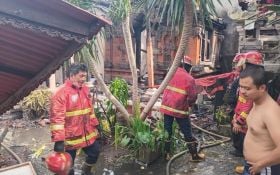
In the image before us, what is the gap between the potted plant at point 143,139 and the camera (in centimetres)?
595

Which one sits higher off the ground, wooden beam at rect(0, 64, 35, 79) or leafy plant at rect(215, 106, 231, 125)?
wooden beam at rect(0, 64, 35, 79)

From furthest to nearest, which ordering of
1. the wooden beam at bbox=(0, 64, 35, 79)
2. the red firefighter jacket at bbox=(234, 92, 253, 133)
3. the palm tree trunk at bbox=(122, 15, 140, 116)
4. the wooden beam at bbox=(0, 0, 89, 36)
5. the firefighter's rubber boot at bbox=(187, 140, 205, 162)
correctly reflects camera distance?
1. the palm tree trunk at bbox=(122, 15, 140, 116)
2. the firefighter's rubber boot at bbox=(187, 140, 205, 162)
3. the red firefighter jacket at bbox=(234, 92, 253, 133)
4. the wooden beam at bbox=(0, 64, 35, 79)
5. the wooden beam at bbox=(0, 0, 89, 36)

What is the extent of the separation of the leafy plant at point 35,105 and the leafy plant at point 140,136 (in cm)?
368

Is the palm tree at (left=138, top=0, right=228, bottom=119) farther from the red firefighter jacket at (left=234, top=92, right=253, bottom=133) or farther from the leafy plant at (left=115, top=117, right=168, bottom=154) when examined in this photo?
the red firefighter jacket at (left=234, top=92, right=253, bottom=133)

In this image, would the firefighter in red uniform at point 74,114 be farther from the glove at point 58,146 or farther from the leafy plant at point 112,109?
the leafy plant at point 112,109

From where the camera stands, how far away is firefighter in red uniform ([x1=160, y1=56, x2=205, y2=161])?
5887mm

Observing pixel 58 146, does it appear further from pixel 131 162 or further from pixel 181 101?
pixel 181 101

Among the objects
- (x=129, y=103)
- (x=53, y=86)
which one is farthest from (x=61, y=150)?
(x=53, y=86)

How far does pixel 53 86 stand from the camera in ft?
35.4

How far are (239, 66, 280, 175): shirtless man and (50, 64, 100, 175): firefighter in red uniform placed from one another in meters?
2.33

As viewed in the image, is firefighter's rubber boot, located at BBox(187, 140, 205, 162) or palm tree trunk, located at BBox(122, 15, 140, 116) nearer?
firefighter's rubber boot, located at BBox(187, 140, 205, 162)

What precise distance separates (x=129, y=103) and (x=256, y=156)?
5.04m

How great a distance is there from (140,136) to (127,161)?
1.94 ft

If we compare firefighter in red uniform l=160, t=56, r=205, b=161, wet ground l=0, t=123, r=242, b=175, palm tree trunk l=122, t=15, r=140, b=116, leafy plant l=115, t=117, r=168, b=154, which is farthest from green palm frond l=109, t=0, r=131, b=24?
wet ground l=0, t=123, r=242, b=175
